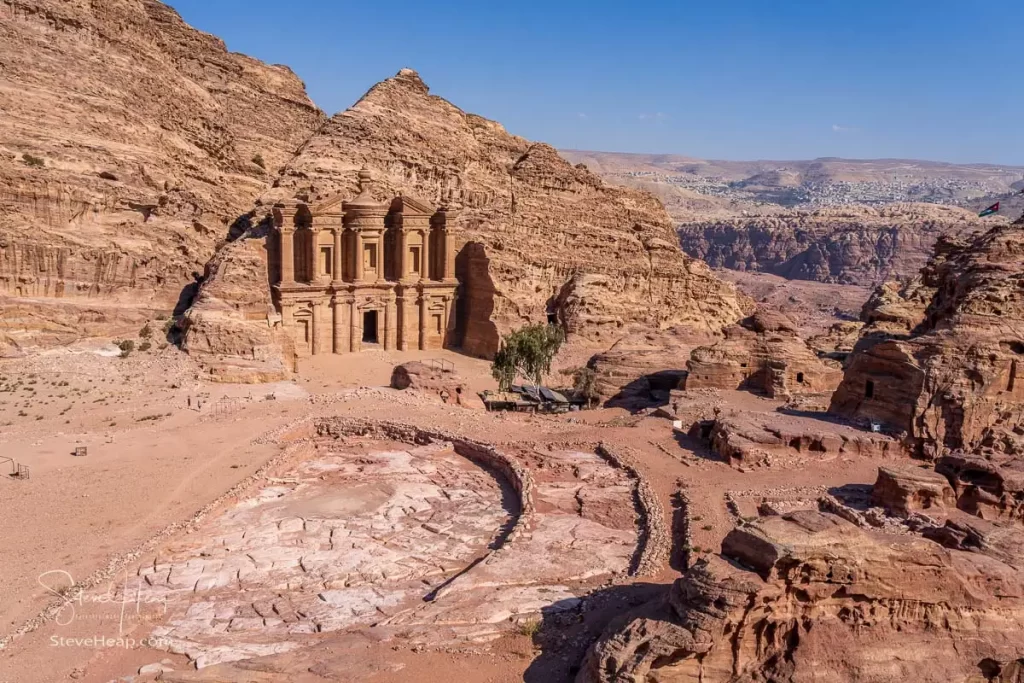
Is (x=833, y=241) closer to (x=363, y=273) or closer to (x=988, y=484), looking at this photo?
(x=363, y=273)

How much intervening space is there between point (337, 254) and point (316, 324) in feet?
11.2

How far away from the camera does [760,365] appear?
29859 millimetres

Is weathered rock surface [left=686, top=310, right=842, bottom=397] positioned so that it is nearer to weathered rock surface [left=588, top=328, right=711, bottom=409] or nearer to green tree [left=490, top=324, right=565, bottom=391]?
weathered rock surface [left=588, top=328, right=711, bottom=409]

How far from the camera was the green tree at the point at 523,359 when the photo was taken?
33.1 metres

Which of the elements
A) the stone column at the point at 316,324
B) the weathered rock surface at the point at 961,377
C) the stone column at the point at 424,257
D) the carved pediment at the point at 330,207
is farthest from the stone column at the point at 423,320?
the weathered rock surface at the point at 961,377

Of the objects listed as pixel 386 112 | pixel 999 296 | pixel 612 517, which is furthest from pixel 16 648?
pixel 386 112

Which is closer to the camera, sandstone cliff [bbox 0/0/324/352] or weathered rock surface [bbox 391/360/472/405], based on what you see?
weathered rock surface [bbox 391/360/472/405]

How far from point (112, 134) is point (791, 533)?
1264 inches

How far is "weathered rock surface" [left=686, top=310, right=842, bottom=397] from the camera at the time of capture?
29188mm

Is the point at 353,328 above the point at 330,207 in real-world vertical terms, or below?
below

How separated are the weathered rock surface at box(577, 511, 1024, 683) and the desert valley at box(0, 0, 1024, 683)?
5 cm

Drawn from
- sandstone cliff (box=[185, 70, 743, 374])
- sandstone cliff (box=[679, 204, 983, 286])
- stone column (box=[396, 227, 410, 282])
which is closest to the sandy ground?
stone column (box=[396, 227, 410, 282])

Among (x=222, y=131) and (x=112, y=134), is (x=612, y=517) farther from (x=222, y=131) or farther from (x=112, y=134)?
(x=222, y=131)

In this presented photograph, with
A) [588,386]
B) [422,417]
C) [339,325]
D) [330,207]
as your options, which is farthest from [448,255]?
[422,417]
